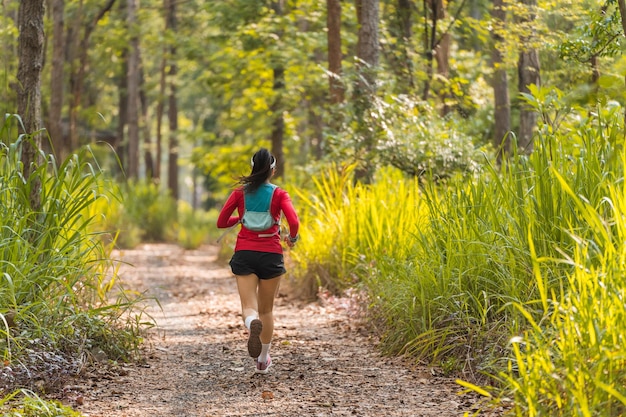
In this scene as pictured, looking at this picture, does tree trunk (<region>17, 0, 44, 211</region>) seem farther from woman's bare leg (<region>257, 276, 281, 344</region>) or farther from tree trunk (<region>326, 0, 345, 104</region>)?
tree trunk (<region>326, 0, 345, 104</region>)

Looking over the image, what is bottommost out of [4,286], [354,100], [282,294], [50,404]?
[282,294]

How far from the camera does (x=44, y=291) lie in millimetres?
6027

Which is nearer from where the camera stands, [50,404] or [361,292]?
[50,404]

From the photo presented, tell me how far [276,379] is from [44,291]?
188 cm

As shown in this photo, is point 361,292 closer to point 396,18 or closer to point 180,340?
point 180,340

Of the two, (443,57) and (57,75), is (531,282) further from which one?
(57,75)

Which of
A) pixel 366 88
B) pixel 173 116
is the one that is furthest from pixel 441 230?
pixel 173 116

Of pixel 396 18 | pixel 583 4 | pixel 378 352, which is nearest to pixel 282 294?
pixel 378 352

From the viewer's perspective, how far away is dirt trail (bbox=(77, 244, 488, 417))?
527 centimetres

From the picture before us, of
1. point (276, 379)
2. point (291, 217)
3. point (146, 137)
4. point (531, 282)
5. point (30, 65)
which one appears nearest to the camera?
point (531, 282)

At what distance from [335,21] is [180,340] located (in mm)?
7944

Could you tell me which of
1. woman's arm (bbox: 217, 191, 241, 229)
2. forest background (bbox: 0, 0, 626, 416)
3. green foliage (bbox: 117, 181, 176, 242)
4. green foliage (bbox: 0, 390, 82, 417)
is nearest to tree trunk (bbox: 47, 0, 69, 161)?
green foliage (bbox: 117, 181, 176, 242)

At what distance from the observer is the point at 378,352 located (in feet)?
23.1

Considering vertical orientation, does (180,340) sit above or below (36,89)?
below
